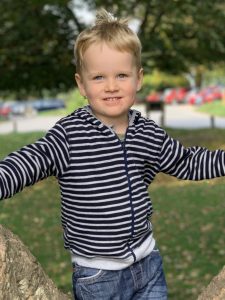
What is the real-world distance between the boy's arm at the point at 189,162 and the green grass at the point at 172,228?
2472mm

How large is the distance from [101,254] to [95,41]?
2.63 feet

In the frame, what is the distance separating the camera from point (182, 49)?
15367mm

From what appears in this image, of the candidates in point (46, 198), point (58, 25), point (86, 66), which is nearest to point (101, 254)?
point (86, 66)

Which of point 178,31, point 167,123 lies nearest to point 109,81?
point 178,31

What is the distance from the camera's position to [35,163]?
89.0 inches

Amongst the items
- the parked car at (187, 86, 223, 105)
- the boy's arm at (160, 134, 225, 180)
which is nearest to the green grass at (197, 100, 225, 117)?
the parked car at (187, 86, 223, 105)

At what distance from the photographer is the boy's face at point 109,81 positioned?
2.41 meters

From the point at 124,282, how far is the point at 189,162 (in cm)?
55

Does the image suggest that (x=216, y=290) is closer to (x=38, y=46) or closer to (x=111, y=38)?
(x=111, y=38)

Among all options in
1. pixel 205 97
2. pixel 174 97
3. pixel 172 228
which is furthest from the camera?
pixel 174 97

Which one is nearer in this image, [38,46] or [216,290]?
[216,290]

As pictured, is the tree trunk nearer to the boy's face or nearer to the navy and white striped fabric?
the navy and white striped fabric

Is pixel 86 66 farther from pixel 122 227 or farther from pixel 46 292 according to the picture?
pixel 46 292

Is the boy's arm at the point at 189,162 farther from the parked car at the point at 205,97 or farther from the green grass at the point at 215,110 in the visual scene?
the parked car at the point at 205,97
